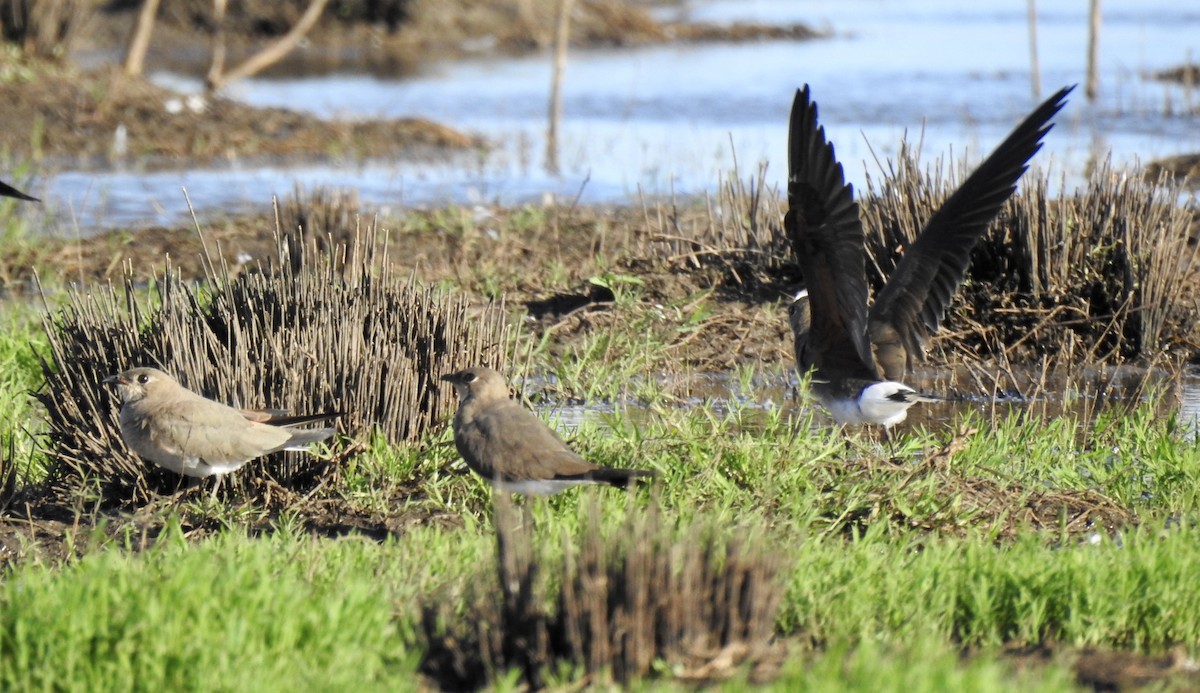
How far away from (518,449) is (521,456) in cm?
2

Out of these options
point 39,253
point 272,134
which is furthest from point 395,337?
point 272,134

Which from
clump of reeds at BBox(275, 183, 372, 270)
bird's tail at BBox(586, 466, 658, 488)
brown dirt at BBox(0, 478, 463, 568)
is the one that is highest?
clump of reeds at BBox(275, 183, 372, 270)

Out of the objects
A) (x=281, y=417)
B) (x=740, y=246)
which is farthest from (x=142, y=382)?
(x=740, y=246)

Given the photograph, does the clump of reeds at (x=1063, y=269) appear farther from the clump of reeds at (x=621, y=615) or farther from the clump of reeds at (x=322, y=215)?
the clump of reeds at (x=621, y=615)

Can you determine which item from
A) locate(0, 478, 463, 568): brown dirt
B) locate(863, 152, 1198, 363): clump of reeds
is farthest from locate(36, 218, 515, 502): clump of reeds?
locate(863, 152, 1198, 363): clump of reeds

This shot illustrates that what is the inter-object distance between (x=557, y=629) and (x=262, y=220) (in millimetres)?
8331

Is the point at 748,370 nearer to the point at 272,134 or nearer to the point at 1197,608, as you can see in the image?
the point at 1197,608

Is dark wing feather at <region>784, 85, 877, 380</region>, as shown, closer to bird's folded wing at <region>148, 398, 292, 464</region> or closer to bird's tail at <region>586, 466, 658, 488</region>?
bird's tail at <region>586, 466, 658, 488</region>

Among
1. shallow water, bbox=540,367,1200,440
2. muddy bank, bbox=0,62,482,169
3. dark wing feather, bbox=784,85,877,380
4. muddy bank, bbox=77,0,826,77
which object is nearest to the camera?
dark wing feather, bbox=784,85,877,380

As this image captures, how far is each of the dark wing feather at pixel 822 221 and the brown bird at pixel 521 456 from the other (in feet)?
4.46

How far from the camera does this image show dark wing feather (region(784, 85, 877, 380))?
564 centimetres

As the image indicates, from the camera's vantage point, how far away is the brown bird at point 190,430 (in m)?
4.94

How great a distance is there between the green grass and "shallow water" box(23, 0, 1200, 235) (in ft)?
9.76

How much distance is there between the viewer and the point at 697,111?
2141 cm
